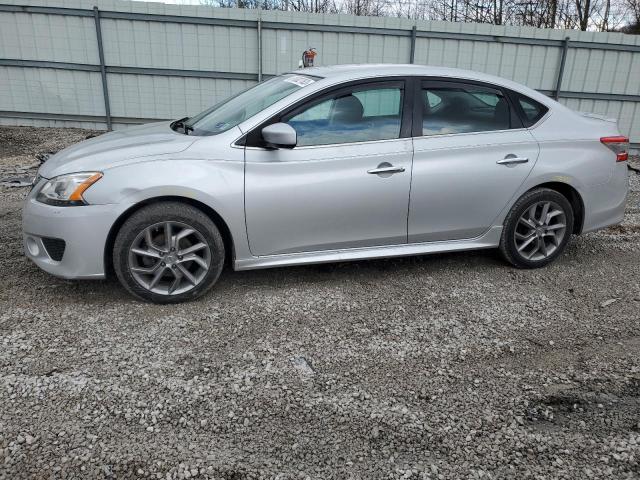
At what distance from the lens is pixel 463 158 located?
4156 mm

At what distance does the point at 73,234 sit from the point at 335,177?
1.81 metres

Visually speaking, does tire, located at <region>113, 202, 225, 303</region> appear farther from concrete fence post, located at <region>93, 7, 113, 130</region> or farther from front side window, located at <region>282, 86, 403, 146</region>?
concrete fence post, located at <region>93, 7, 113, 130</region>

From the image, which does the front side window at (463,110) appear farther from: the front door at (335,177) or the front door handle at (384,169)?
the front door handle at (384,169)

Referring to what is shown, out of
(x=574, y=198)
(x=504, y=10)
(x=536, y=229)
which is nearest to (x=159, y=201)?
(x=536, y=229)

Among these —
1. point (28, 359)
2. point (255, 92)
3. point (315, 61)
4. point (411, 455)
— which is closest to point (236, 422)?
point (411, 455)

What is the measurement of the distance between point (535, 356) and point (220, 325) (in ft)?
6.66

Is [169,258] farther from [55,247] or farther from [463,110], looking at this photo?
[463,110]

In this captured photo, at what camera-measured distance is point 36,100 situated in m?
10.9

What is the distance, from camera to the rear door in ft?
13.4

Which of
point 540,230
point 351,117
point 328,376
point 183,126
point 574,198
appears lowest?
point 328,376

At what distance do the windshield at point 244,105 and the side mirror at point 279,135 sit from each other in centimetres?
31

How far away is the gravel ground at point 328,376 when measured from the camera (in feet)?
7.88

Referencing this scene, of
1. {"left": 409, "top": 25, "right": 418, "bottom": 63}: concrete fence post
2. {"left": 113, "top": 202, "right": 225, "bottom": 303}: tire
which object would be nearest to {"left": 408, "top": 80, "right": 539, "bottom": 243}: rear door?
{"left": 113, "top": 202, "right": 225, "bottom": 303}: tire

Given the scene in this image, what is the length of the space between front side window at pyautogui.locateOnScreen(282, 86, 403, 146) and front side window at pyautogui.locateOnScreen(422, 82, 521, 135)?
254 millimetres
